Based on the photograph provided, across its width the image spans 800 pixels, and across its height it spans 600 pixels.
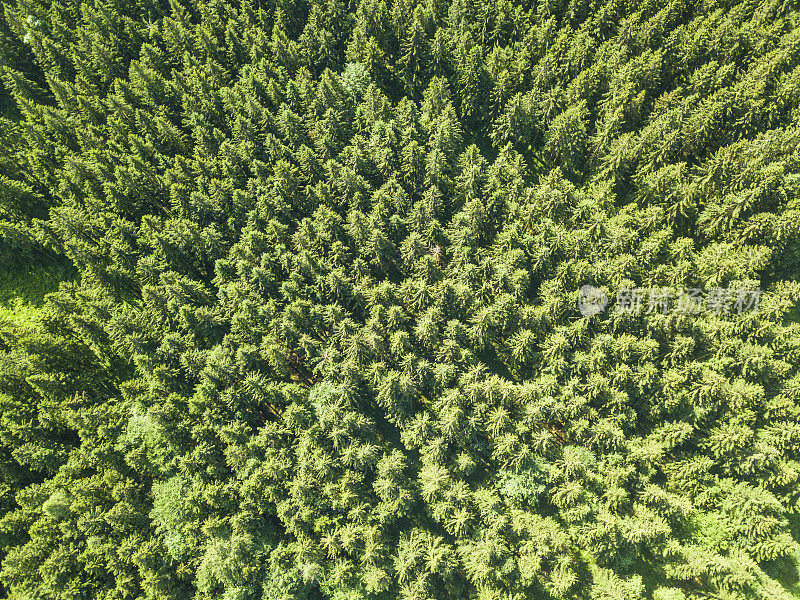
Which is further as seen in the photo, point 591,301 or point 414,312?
point 414,312
